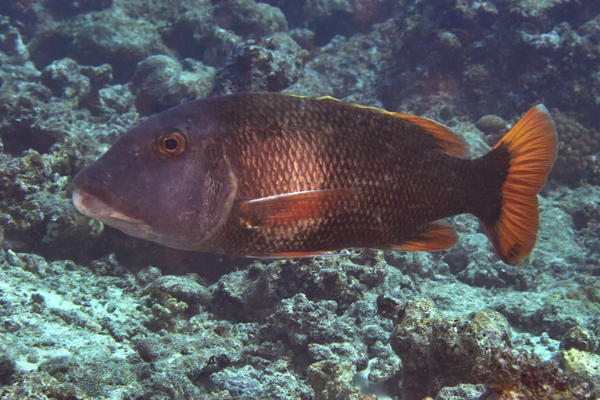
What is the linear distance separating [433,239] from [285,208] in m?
0.87

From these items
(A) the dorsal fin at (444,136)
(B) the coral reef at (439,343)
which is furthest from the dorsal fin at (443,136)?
(B) the coral reef at (439,343)

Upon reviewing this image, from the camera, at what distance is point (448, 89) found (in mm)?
9727

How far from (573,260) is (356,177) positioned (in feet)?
21.9

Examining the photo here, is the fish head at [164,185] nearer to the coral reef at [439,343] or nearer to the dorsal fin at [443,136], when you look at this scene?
the dorsal fin at [443,136]

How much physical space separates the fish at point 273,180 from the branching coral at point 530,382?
786 mm

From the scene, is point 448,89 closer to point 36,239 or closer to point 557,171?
point 557,171

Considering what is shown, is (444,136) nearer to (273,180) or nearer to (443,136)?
(443,136)

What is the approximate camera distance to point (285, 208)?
4.86 ft

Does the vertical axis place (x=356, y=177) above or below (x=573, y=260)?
above

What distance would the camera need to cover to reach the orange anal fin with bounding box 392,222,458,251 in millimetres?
1767

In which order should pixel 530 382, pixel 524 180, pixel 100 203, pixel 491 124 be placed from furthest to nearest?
pixel 491 124
pixel 524 180
pixel 530 382
pixel 100 203

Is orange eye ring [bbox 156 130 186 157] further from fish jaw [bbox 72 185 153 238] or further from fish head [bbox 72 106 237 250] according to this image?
fish jaw [bbox 72 185 153 238]

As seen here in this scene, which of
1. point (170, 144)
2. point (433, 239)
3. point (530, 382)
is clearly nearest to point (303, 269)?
point (433, 239)

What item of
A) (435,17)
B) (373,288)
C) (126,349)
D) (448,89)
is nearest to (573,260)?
(373,288)
